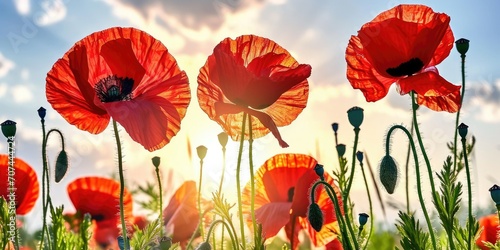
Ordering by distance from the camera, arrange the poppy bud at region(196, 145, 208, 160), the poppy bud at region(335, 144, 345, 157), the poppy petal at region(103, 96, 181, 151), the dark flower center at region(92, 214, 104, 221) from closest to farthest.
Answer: the poppy petal at region(103, 96, 181, 151) < the poppy bud at region(335, 144, 345, 157) < the poppy bud at region(196, 145, 208, 160) < the dark flower center at region(92, 214, 104, 221)

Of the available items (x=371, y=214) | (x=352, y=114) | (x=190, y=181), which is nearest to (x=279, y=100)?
(x=352, y=114)

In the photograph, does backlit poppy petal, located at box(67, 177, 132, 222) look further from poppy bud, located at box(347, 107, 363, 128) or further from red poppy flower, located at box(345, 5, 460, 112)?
poppy bud, located at box(347, 107, 363, 128)

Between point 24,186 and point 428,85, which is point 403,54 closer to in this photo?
point 428,85

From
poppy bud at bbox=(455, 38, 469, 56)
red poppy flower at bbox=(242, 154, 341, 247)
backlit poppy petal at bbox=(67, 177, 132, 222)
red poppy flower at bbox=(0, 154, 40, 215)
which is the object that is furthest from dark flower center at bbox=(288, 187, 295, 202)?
backlit poppy petal at bbox=(67, 177, 132, 222)

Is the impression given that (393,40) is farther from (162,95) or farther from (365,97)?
(162,95)

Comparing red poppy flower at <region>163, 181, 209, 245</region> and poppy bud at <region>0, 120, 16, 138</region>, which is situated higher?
poppy bud at <region>0, 120, 16, 138</region>
